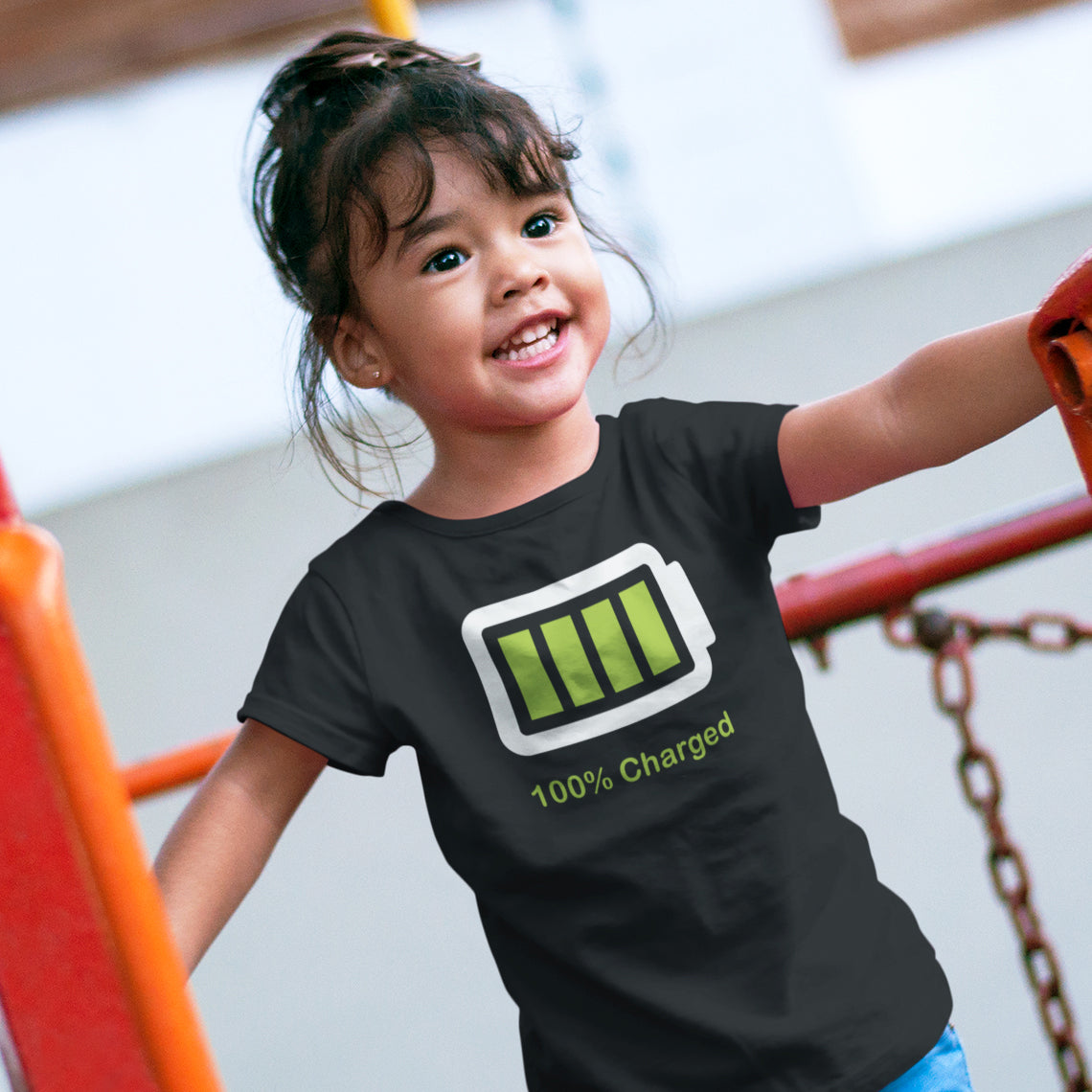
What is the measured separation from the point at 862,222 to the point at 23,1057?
184cm

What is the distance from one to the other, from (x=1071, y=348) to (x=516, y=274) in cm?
19

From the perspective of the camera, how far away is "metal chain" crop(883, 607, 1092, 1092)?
0.62 meters

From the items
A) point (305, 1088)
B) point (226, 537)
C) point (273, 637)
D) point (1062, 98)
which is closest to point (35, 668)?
point (273, 637)

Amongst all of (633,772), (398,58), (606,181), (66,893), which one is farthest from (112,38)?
(66,893)

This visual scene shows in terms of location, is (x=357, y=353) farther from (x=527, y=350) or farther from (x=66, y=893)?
(x=66, y=893)

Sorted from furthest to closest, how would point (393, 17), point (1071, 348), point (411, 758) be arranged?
point (411, 758)
point (393, 17)
point (1071, 348)

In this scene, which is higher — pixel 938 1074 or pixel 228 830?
pixel 228 830

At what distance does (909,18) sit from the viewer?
1819 mm

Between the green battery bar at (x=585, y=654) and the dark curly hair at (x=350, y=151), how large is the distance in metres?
0.12

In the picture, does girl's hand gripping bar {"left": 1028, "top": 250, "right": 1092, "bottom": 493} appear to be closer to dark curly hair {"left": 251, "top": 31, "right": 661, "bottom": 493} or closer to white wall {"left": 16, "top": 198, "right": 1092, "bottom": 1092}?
dark curly hair {"left": 251, "top": 31, "right": 661, "bottom": 493}

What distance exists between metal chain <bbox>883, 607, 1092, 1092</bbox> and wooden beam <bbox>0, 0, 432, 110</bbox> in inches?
56.8

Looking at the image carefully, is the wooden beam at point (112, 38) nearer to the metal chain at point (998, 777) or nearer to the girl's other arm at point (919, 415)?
the metal chain at point (998, 777)

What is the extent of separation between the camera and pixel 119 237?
175 cm

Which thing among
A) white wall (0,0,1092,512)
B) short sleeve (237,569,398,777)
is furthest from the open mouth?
white wall (0,0,1092,512)
